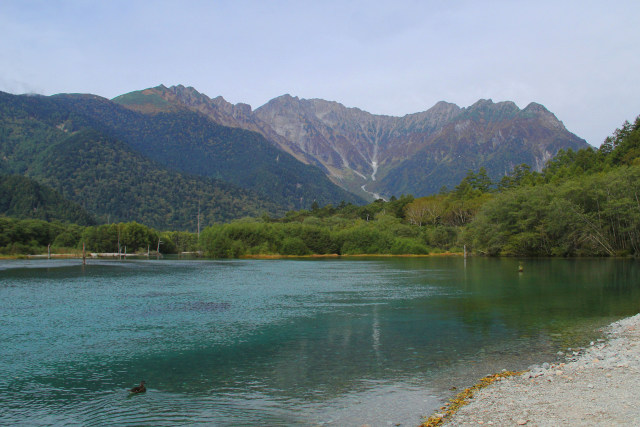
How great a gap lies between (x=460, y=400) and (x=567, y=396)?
2.73m

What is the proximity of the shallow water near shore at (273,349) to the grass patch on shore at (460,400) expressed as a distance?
46cm

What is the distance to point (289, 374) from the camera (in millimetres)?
16484

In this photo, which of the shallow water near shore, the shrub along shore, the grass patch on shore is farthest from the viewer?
the shrub along shore

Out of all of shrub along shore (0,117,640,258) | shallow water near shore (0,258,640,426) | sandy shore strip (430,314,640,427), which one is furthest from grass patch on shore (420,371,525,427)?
shrub along shore (0,117,640,258)

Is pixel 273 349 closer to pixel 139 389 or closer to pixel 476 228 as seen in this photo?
pixel 139 389

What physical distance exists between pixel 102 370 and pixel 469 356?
14158 millimetres

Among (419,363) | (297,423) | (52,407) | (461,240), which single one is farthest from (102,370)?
(461,240)

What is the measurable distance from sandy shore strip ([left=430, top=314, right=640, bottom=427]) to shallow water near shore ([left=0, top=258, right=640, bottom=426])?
1425 mm

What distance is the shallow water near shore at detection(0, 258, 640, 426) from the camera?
517 inches

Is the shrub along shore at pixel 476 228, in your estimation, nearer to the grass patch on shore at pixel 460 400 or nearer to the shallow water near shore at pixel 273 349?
the shallow water near shore at pixel 273 349

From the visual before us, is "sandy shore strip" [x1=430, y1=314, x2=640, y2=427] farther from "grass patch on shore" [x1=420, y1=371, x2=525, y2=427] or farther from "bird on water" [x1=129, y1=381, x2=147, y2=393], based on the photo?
"bird on water" [x1=129, y1=381, x2=147, y2=393]

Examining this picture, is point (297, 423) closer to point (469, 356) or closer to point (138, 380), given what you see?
point (138, 380)

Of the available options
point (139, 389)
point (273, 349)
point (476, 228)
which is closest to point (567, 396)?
point (273, 349)

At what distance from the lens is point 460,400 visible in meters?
12.7
